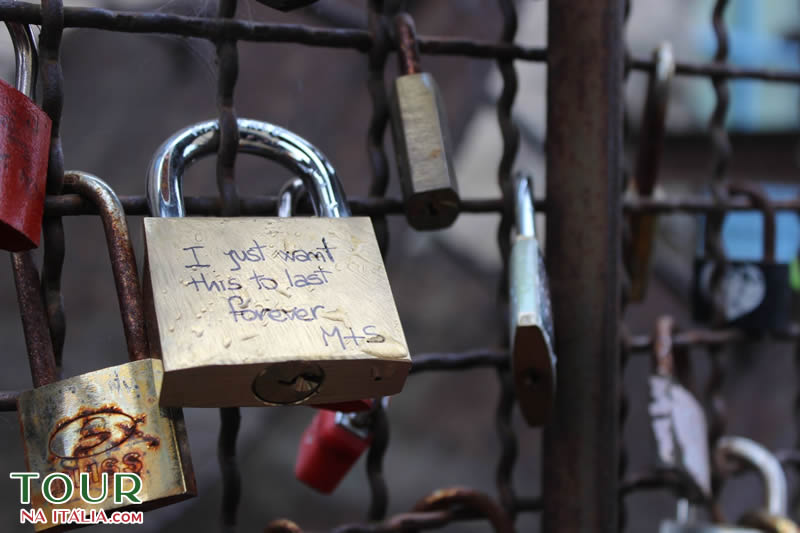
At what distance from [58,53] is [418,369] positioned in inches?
14.2

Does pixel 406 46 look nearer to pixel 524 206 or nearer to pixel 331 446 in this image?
pixel 524 206

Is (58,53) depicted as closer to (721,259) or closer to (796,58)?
(721,259)

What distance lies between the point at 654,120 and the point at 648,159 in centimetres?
4

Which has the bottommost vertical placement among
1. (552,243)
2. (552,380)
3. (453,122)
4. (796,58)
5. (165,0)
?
(552,380)

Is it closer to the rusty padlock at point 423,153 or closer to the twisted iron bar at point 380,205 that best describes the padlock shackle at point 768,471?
the twisted iron bar at point 380,205

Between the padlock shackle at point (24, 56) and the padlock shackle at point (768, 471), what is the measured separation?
76cm

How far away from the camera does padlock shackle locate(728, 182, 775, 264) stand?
0.85 meters

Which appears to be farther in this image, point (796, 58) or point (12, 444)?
point (796, 58)

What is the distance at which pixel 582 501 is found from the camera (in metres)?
0.67

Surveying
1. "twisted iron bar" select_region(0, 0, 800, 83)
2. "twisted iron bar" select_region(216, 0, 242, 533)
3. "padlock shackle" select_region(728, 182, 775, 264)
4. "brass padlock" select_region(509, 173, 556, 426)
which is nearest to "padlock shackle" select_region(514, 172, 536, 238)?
"brass padlock" select_region(509, 173, 556, 426)

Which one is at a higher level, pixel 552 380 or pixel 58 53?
pixel 58 53

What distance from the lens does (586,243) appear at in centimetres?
66

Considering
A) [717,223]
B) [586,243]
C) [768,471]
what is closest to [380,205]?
[586,243]

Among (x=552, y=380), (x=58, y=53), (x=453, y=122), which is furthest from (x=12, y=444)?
(x=453, y=122)
